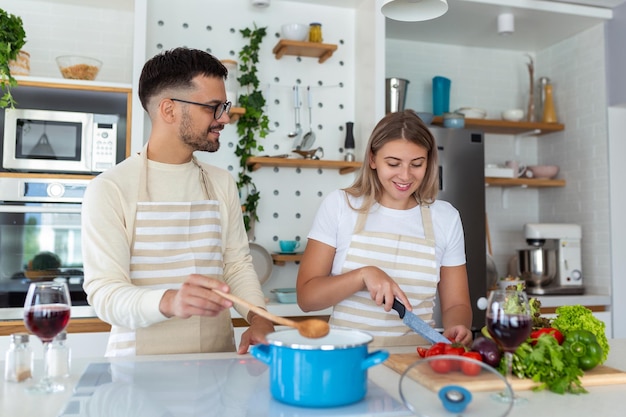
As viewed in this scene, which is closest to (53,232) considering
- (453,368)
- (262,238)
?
(262,238)

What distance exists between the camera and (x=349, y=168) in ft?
12.6

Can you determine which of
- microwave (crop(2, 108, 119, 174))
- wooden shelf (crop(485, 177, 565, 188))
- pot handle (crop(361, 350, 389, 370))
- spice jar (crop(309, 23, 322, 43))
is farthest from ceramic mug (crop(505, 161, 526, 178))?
pot handle (crop(361, 350, 389, 370))

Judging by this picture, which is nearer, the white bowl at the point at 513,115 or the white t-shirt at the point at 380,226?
the white t-shirt at the point at 380,226

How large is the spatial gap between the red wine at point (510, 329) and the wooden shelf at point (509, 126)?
2.98 metres

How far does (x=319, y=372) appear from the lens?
1.17 meters

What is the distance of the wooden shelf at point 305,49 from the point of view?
3679 millimetres

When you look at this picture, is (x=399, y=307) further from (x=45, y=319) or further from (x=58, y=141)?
(x=58, y=141)

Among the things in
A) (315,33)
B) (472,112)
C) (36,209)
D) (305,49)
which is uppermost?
(315,33)

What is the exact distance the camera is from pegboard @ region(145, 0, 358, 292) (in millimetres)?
3805

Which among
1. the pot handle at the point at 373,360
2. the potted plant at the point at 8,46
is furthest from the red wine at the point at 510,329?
the potted plant at the point at 8,46

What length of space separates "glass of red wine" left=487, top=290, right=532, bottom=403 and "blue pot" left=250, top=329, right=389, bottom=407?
27 centimetres

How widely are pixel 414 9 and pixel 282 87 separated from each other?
192 centimetres

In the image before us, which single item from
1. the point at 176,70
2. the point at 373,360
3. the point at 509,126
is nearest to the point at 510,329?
the point at 373,360

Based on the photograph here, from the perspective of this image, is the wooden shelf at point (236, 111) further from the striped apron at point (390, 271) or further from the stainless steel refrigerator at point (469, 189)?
the striped apron at point (390, 271)
